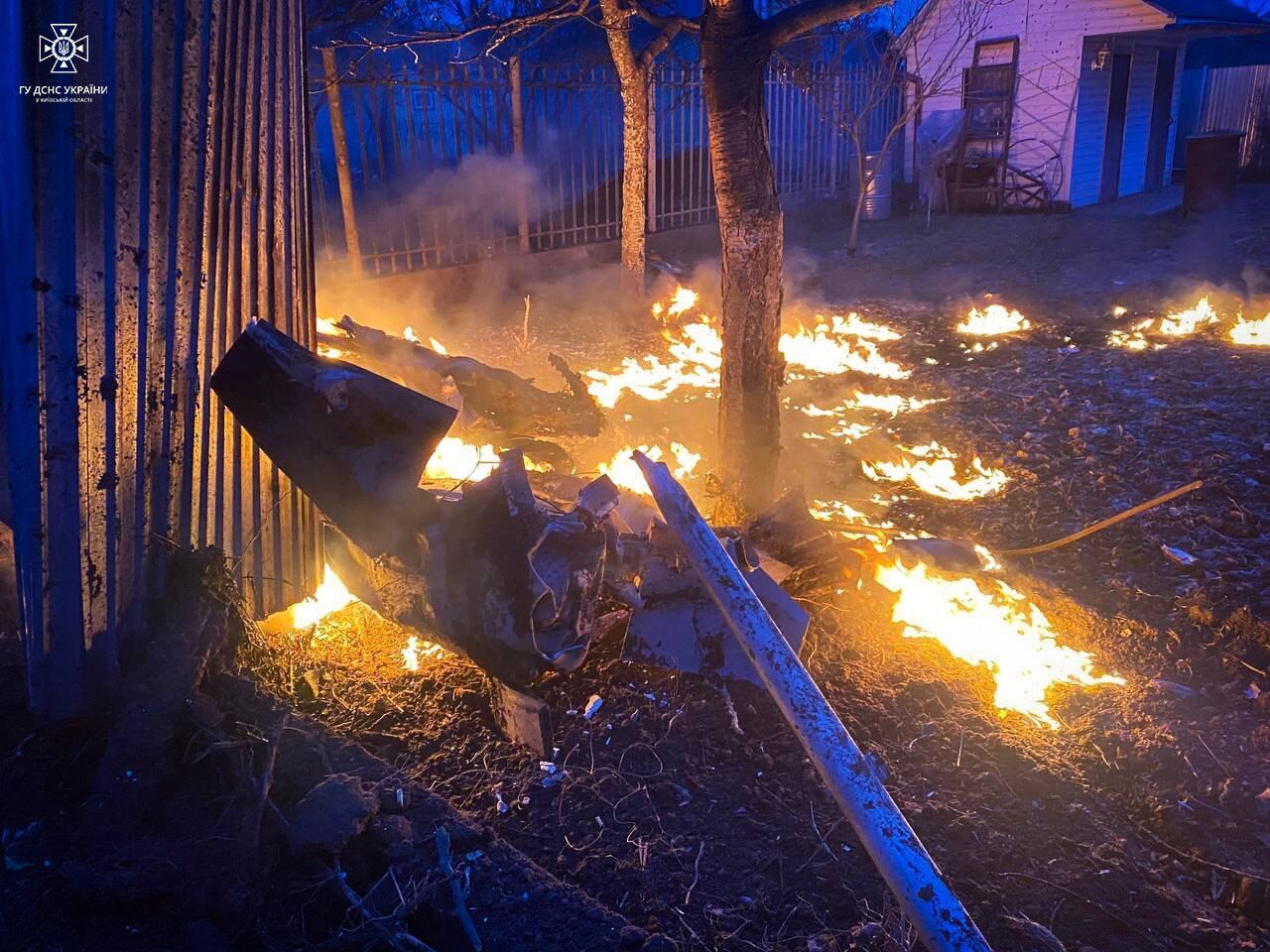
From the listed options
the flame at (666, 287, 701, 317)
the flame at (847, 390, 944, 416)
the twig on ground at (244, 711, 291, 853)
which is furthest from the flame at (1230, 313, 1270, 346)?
the twig on ground at (244, 711, 291, 853)

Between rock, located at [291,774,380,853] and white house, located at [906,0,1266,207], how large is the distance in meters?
16.6

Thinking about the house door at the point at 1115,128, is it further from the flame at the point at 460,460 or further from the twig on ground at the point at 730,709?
the twig on ground at the point at 730,709

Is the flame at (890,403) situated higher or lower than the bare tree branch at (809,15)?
lower

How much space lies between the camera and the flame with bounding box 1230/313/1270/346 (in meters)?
9.31

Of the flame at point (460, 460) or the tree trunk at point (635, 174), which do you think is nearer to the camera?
the flame at point (460, 460)

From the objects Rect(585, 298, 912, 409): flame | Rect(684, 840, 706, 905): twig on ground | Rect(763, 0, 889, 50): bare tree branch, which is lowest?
Rect(684, 840, 706, 905): twig on ground

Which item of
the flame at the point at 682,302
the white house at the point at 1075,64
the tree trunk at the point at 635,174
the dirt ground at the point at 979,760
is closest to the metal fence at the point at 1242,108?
the white house at the point at 1075,64

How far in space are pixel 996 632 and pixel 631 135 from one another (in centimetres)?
804

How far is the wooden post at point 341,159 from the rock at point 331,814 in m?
8.95

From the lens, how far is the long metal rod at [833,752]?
2.40 m

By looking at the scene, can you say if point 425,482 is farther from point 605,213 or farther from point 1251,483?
point 605,213

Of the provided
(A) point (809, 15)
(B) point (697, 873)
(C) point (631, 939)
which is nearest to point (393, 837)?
(C) point (631, 939)

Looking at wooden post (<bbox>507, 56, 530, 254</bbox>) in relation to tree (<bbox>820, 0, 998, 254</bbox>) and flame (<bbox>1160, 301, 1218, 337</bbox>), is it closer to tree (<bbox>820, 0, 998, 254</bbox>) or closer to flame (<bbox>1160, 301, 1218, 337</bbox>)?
tree (<bbox>820, 0, 998, 254</bbox>)

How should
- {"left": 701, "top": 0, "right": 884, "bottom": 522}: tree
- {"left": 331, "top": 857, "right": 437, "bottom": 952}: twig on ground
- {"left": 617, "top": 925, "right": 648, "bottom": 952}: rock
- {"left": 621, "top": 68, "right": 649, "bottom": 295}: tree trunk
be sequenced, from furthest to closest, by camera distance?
1. {"left": 621, "top": 68, "right": 649, "bottom": 295}: tree trunk
2. {"left": 701, "top": 0, "right": 884, "bottom": 522}: tree
3. {"left": 617, "top": 925, "right": 648, "bottom": 952}: rock
4. {"left": 331, "top": 857, "right": 437, "bottom": 952}: twig on ground
